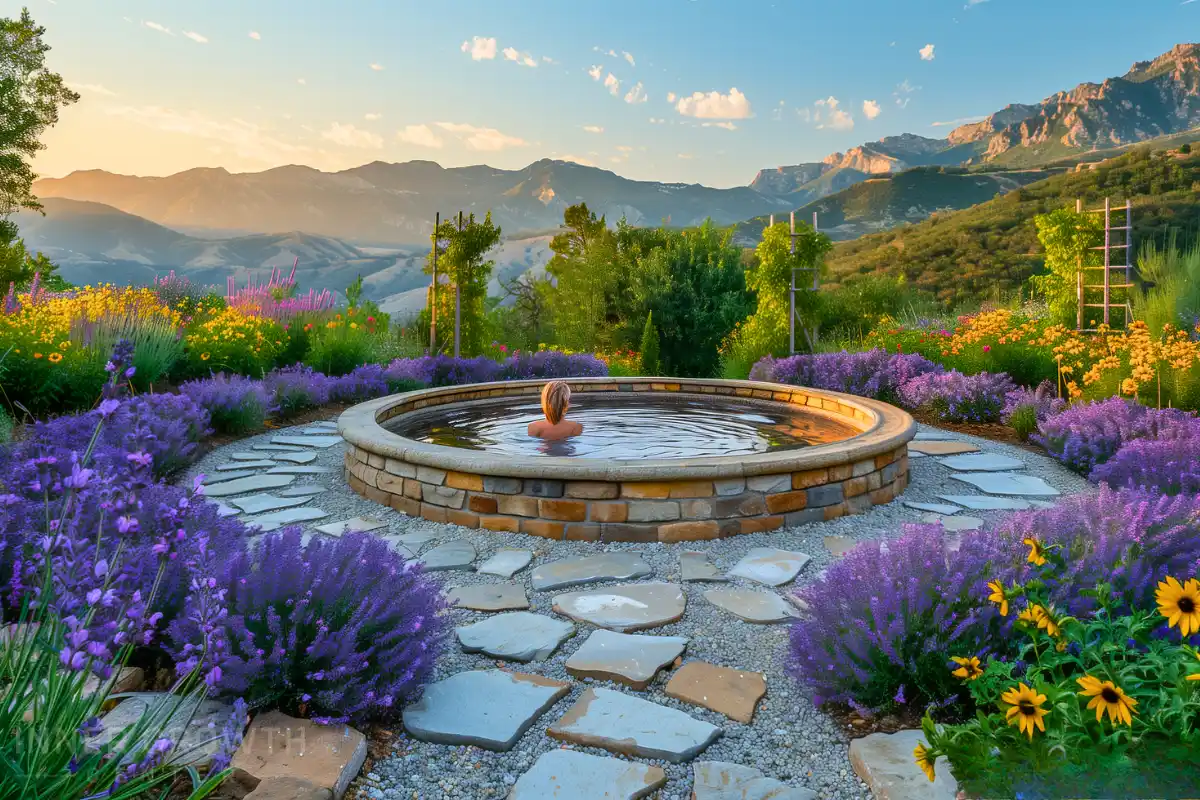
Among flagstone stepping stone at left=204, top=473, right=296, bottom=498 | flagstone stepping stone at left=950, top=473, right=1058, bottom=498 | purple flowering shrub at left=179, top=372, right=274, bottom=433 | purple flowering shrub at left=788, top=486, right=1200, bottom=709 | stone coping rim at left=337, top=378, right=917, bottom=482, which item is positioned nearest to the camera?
purple flowering shrub at left=788, top=486, right=1200, bottom=709

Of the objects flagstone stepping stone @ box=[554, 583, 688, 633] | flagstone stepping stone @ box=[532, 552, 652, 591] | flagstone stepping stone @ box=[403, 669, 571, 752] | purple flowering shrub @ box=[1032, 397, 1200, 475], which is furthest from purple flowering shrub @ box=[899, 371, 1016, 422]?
flagstone stepping stone @ box=[403, 669, 571, 752]

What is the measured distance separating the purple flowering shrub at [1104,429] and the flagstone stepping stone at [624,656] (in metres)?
3.73

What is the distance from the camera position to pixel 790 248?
1054 centimetres

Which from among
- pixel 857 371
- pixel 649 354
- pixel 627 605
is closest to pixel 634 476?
pixel 627 605

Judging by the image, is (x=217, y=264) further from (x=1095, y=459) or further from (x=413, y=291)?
(x=1095, y=459)

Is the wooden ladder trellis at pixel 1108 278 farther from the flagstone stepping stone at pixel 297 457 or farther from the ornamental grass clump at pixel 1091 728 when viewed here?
the flagstone stepping stone at pixel 297 457

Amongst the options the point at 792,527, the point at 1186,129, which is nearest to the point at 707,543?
the point at 792,527

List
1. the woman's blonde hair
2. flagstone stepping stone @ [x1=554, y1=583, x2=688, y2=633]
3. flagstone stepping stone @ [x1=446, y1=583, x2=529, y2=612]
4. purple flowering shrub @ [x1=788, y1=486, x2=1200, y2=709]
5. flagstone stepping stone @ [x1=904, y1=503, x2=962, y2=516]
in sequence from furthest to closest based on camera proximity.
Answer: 1. the woman's blonde hair
2. flagstone stepping stone @ [x1=904, y1=503, x2=962, y2=516]
3. flagstone stepping stone @ [x1=446, y1=583, x2=529, y2=612]
4. flagstone stepping stone @ [x1=554, y1=583, x2=688, y2=633]
5. purple flowering shrub @ [x1=788, y1=486, x2=1200, y2=709]

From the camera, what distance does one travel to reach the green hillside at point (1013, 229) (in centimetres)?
2670

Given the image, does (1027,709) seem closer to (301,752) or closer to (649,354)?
(301,752)

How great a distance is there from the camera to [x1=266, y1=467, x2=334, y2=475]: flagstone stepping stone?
5.27m

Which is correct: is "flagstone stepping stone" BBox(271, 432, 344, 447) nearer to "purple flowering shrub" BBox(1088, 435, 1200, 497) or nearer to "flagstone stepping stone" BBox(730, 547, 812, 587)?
"flagstone stepping stone" BBox(730, 547, 812, 587)

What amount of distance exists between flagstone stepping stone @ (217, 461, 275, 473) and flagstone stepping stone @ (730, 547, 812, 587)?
373 cm

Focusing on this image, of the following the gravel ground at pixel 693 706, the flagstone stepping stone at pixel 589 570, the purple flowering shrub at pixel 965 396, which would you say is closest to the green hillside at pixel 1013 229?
the purple flowering shrub at pixel 965 396
